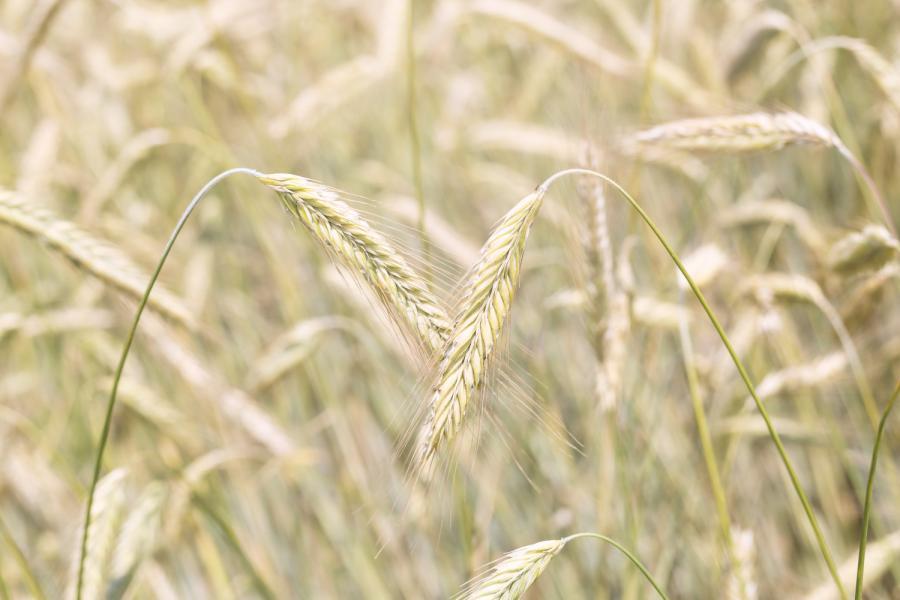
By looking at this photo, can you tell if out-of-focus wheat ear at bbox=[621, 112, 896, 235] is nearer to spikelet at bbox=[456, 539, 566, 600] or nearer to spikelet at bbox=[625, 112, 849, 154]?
spikelet at bbox=[625, 112, 849, 154]

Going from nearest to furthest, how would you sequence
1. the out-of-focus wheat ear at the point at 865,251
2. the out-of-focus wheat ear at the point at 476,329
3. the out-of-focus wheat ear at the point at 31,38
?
1. the out-of-focus wheat ear at the point at 476,329
2. the out-of-focus wheat ear at the point at 865,251
3. the out-of-focus wheat ear at the point at 31,38

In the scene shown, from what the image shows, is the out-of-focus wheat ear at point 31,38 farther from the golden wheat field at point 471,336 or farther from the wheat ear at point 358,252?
the wheat ear at point 358,252

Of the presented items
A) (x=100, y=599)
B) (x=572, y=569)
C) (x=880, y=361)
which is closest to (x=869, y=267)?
(x=880, y=361)

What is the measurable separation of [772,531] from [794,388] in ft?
1.75

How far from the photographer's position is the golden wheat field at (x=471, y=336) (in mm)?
1108

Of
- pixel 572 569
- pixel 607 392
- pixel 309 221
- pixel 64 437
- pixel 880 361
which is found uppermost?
pixel 309 221

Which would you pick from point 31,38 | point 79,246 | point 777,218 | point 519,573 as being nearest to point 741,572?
point 519,573

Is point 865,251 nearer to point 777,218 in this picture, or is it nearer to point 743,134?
point 743,134

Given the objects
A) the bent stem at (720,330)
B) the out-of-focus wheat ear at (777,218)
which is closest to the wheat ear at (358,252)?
the bent stem at (720,330)

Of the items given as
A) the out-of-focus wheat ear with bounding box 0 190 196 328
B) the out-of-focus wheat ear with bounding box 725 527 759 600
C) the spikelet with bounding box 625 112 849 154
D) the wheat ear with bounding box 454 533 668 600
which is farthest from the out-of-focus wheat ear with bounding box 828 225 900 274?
the out-of-focus wheat ear with bounding box 0 190 196 328

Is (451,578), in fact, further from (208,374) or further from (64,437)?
(64,437)

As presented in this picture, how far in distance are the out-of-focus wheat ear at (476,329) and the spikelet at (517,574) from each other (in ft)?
0.44

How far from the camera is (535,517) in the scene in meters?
1.91

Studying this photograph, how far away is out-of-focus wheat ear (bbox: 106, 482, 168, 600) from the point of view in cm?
120
